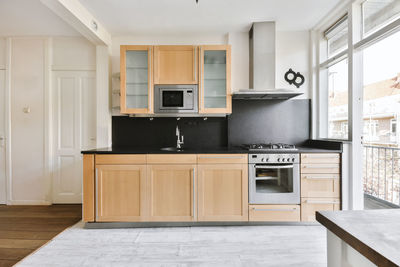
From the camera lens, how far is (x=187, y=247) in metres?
2.14

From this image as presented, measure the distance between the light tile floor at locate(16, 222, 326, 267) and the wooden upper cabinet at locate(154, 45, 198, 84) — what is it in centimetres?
183

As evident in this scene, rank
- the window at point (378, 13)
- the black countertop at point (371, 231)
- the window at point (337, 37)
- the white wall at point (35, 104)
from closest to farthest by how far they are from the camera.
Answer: the black countertop at point (371, 231)
the window at point (378, 13)
the window at point (337, 37)
the white wall at point (35, 104)

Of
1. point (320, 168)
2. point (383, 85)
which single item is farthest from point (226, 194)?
point (383, 85)

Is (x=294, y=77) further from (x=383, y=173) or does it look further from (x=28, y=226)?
(x=28, y=226)

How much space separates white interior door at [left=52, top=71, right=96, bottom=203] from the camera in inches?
133

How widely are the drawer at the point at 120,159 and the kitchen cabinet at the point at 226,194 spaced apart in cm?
71

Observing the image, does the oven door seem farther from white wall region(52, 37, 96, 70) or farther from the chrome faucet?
white wall region(52, 37, 96, 70)

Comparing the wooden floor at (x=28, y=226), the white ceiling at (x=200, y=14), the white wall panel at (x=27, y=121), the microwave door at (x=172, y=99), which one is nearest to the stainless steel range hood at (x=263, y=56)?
the white ceiling at (x=200, y=14)

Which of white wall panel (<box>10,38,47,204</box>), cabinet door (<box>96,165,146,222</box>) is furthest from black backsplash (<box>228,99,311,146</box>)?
white wall panel (<box>10,38,47,204</box>)

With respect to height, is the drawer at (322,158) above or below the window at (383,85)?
below

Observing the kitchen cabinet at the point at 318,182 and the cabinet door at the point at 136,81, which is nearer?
the kitchen cabinet at the point at 318,182

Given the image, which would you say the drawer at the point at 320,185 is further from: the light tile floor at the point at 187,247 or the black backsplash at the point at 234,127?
the black backsplash at the point at 234,127

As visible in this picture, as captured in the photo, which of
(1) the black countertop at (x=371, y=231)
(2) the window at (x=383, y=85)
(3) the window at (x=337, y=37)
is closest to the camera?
(1) the black countertop at (x=371, y=231)

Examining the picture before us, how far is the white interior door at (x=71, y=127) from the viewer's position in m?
3.38
